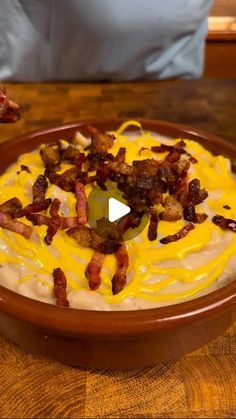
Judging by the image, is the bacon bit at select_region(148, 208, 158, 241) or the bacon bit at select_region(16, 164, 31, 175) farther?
the bacon bit at select_region(16, 164, 31, 175)

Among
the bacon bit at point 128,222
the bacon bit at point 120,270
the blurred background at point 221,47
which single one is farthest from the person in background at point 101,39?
the bacon bit at point 120,270

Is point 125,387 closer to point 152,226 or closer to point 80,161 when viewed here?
point 152,226

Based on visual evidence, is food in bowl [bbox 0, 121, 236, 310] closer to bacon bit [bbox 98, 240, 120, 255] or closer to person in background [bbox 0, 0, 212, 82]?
bacon bit [bbox 98, 240, 120, 255]

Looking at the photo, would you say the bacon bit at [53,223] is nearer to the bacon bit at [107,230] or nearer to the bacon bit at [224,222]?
the bacon bit at [107,230]

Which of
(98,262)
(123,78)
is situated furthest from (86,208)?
(123,78)

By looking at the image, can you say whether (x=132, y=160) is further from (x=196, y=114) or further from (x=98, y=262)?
(x=196, y=114)

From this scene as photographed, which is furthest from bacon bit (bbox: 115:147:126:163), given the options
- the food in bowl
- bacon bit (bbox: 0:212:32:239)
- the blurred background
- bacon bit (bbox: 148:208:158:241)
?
the blurred background

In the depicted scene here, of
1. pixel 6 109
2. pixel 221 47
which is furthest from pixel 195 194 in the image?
pixel 221 47
